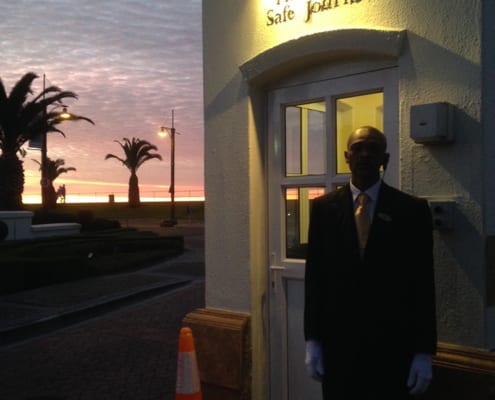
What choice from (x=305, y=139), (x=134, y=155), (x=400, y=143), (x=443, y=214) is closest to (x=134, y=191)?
(x=134, y=155)

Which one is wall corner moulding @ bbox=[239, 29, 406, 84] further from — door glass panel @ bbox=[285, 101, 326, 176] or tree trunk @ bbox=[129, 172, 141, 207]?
tree trunk @ bbox=[129, 172, 141, 207]

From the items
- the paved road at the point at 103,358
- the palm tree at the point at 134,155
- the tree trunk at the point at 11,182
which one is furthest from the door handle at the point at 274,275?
the palm tree at the point at 134,155

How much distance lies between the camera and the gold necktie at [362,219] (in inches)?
115

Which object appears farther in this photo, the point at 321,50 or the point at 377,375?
the point at 321,50

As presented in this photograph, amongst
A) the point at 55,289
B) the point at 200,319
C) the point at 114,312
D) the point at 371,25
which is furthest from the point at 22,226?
the point at 371,25

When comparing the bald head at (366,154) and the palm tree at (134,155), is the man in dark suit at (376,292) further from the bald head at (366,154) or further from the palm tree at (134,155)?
the palm tree at (134,155)

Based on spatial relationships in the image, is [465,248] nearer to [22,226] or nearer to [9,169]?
[22,226]

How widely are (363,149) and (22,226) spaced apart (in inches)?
779

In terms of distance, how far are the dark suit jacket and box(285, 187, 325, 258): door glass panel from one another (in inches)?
50.2

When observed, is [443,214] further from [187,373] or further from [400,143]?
[187,373]

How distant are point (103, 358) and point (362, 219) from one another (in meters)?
5.22

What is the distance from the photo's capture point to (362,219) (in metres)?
2.95

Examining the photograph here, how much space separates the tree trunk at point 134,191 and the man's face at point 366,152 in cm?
5175

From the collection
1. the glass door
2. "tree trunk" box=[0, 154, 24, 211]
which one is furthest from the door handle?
"tree trunk" box=[0, 154, 24, 211]
